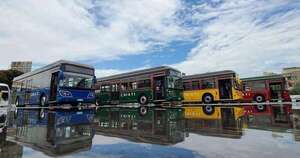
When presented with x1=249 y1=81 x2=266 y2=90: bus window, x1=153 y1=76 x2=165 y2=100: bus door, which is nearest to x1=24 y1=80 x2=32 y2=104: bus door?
x1=153 y1=76 x2=165 y2=100: bus door

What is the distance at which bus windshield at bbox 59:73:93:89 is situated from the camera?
13.2m

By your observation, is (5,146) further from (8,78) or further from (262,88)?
(8,78)

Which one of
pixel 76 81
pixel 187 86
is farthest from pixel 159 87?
pixel 76 81

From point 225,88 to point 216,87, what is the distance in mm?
923

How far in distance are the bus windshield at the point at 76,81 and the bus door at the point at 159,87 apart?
5.39 meters

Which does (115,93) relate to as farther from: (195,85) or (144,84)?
(195,85)

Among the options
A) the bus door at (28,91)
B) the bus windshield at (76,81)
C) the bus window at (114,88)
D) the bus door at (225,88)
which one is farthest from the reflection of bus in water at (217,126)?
the bus door at (28,91)

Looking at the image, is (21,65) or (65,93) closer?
(65,93)

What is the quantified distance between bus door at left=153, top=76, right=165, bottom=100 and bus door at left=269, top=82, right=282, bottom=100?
35.4 ft

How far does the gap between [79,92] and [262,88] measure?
54.8ft

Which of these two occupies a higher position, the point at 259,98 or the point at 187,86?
the point at 187,86

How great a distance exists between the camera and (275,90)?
20.0m

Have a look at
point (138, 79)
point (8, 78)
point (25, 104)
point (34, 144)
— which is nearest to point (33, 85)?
point (25, 104)

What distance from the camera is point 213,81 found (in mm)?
18953
